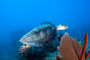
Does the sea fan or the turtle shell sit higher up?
the turtle shell

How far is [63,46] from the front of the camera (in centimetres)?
255

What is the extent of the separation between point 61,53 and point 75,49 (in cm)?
30

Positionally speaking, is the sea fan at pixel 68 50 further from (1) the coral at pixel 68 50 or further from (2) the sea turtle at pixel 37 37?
(2) the sea turtle at pixel 37 37

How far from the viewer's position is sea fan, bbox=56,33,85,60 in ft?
8.00

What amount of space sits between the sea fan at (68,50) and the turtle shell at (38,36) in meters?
2.75

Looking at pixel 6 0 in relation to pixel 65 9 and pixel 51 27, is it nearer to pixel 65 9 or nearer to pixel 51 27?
pixel 65 9

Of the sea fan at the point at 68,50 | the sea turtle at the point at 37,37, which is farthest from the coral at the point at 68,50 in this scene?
the sea turtle at the point at 37,37

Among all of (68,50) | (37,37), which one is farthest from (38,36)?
(68,50)

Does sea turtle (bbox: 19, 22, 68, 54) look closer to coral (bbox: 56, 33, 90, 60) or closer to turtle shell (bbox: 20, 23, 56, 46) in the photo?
turtle shell (bbox: 20, 23, 56, 46)

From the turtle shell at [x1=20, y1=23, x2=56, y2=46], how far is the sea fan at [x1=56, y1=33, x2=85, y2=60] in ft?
9.01

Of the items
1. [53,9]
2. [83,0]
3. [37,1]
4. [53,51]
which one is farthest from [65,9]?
[53,51]

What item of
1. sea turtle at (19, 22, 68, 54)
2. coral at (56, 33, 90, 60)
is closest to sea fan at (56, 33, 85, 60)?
coral at (56, 33, 90, 60)

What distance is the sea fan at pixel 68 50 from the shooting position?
2439 mm

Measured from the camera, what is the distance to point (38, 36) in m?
5.34
